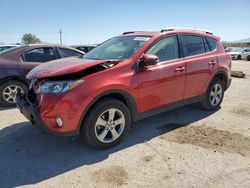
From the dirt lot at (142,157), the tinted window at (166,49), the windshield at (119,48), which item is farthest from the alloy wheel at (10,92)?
the tinted window at (166,49)

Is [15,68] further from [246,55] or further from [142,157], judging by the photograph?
[246,55]

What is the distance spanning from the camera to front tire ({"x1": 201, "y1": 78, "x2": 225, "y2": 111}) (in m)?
5.21

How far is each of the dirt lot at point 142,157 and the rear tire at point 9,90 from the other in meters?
0.96

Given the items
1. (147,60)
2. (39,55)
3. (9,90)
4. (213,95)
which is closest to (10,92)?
(9,90)

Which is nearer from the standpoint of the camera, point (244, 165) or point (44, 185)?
point (44, 185)

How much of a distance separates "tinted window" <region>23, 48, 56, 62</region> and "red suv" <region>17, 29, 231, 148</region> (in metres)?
2.17

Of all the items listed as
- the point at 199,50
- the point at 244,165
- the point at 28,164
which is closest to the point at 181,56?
the point at 199,50

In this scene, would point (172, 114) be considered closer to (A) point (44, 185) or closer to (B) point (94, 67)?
(B) point (94, 67)

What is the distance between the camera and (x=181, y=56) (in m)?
4.45

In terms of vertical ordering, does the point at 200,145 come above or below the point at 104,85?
below

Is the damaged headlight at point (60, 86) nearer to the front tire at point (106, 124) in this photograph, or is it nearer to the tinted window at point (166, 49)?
the front tire at point (106, 124)

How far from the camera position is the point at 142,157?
342 cm

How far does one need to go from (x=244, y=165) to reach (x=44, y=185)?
8.42 ft

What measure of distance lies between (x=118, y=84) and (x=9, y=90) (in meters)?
3.42
